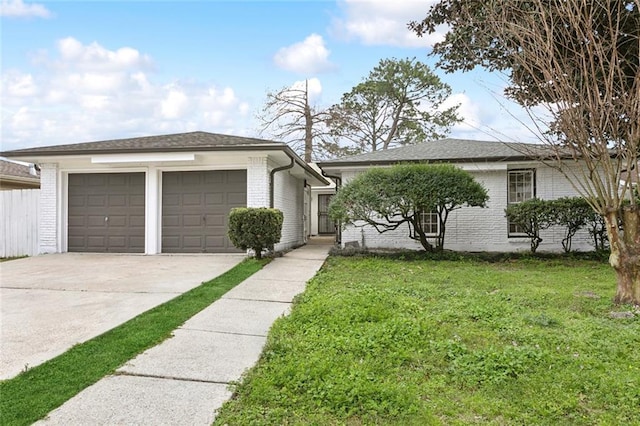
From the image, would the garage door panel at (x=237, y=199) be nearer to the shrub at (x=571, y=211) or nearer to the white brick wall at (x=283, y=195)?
the white brick wall at (x=283, y=195)

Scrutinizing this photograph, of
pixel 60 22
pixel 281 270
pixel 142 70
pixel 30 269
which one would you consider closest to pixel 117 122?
pixel 142 70

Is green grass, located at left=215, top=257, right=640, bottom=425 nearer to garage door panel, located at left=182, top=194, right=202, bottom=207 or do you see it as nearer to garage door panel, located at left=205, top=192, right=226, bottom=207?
garage door panel, located at left=205, top=192, right=226, bottom=207

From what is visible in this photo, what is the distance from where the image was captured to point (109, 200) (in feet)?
37.0

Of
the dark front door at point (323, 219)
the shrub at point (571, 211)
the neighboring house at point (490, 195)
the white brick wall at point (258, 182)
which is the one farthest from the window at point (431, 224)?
the dark front door at point (323, 219)

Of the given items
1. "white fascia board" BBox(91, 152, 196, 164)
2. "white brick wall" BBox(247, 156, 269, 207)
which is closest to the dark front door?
"white brick wall" BBox(247, 156, 269, 207)

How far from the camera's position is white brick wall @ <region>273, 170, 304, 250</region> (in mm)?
11445

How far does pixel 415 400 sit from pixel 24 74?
39.6 feet

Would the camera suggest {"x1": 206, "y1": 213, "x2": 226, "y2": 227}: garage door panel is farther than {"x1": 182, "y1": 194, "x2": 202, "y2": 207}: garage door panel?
No

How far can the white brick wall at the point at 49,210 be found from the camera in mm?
11227

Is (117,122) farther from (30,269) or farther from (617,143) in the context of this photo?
(617,143)

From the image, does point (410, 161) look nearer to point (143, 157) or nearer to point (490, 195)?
point (490, 195)

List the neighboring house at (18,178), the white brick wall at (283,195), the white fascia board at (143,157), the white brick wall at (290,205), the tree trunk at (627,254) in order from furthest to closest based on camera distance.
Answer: the neighboring house at (18,178), the white brick wall at (290,205), the white brick wall at (283,195), the white fascia board at (143,157), the tree trunk at (627,254)

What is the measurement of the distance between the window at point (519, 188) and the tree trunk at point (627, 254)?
6.22m

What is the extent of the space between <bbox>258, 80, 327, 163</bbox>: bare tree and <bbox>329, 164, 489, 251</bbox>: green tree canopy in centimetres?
1481
